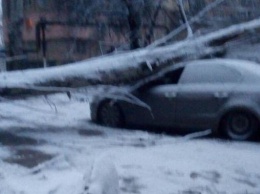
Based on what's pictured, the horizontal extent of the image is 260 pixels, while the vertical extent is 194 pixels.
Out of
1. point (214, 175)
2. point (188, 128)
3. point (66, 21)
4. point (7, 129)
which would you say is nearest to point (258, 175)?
A: point (214, 175)

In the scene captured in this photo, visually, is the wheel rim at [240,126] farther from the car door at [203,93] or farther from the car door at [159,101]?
the car door at [159,101]

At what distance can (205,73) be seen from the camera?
11.5m

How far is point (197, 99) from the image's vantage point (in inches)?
449

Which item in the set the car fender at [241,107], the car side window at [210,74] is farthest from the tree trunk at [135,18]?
the car fender at [241,107]

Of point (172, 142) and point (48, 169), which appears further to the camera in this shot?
point (172, 142)

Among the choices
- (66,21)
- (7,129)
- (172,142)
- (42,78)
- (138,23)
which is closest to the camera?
(172,142)

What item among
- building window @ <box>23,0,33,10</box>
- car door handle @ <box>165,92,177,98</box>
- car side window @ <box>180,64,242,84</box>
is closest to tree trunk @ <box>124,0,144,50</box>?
car door handle @ <box>165,92,177,98</box>

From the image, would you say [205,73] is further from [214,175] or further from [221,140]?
[214,175]

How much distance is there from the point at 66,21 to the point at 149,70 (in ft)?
27.0

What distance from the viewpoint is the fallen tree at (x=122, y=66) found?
11.5m

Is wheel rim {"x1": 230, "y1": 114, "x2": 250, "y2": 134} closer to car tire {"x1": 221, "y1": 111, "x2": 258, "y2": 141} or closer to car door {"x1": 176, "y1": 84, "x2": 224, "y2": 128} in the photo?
car tire {"x1": 221, "y1": 111, "x2": 258, "y2": 141}

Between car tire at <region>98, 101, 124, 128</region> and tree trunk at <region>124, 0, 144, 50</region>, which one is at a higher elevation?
tree trunk at <region>124, 0, 144, 50</region>

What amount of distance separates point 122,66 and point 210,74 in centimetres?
154

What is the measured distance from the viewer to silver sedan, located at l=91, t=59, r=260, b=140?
36.0 ft
